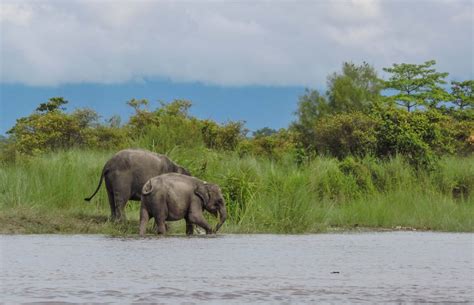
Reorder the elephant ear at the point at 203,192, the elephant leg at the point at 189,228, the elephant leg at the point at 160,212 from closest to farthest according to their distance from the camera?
1. the elephant leg at the point at 160,212
2. the elephant ear at the point at 203,192
3. the elephant leg at the point at 189,228

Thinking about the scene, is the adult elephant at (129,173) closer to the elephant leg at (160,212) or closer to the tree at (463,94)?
the elephant leg at (160,212)

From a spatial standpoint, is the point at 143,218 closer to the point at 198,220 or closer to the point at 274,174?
the point at 198,220

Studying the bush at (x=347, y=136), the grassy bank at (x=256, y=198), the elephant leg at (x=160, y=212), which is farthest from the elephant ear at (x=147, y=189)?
the bush at (x=347, y=136)

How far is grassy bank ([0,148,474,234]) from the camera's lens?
14219mm

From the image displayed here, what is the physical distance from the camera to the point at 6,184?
629 inches

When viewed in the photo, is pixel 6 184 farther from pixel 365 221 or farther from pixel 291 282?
pixel 291 282

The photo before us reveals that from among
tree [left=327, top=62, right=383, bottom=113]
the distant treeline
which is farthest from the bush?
tree [left=327, top=62, right=383, bottom=113]

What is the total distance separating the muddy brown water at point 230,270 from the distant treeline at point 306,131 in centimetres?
757

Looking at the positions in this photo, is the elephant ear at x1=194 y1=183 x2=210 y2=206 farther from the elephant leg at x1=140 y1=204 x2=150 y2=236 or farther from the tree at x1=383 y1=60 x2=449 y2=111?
the tree at x1=383 y1=60 x2=449 y2=111

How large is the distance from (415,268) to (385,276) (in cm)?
92

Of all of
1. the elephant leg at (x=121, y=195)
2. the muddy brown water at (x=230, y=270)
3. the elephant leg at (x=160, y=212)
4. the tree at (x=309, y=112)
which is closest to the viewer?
the muddy brown water at (x=230, y=270)

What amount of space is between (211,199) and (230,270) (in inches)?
212

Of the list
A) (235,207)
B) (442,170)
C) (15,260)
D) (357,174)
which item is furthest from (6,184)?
(442,170)

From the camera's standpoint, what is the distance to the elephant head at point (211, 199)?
13.0m
